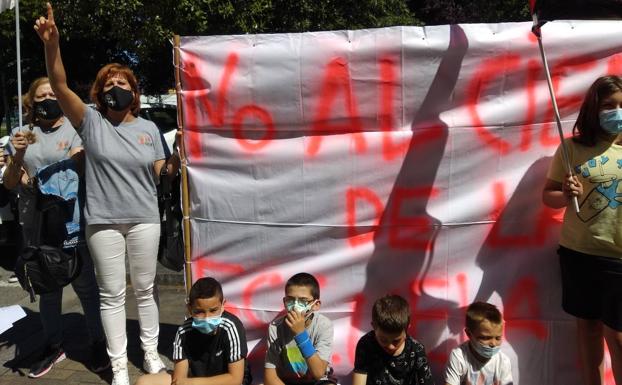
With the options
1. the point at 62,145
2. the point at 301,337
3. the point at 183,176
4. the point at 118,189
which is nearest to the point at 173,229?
the point at 183,176

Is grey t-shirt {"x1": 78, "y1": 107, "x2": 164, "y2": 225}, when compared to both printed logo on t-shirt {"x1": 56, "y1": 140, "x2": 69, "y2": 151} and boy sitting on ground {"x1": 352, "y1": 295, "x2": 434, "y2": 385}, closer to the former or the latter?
printed logo on t-shirt {"x1": 56, "y1": 140, "x2": 69, "y2": 151}

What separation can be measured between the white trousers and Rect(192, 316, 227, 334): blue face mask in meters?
0.57

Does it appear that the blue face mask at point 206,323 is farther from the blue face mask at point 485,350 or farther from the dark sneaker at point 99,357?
the blue face mask at point 485,350

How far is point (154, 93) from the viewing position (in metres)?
17.4

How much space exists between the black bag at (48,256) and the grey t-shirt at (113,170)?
0.37 metres

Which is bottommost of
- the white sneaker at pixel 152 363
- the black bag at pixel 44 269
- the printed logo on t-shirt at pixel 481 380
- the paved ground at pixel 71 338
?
the paved ground at pixel 71 338

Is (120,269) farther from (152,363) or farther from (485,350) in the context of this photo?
(485,350)

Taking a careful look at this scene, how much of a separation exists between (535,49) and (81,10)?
7993 millimetres

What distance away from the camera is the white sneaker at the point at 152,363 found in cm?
337

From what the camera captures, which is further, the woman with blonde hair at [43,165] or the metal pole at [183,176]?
the woman with blonde hair at [43,165]

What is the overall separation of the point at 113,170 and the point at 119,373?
116 cm

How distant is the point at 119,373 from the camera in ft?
10.6


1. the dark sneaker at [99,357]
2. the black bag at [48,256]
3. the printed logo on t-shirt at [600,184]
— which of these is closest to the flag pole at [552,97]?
the printed logo on t-shirt at [600,184]

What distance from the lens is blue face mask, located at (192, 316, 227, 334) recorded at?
9.24 ft
